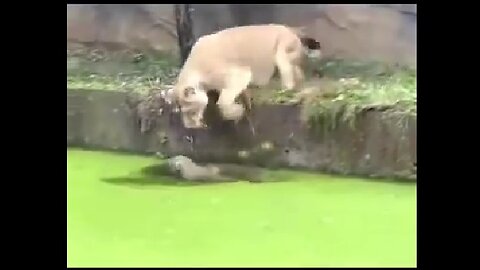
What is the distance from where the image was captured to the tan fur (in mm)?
1151

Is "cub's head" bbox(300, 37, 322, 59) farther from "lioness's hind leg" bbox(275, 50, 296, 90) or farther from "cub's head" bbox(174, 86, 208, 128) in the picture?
"cub's head" bbox(174, 86, 208, 128)

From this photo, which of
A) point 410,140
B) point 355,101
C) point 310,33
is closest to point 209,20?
point 310,33

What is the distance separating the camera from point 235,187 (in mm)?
1145

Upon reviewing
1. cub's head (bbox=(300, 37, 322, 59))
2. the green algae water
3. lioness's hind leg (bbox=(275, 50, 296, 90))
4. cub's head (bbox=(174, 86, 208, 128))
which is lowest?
the green algae water

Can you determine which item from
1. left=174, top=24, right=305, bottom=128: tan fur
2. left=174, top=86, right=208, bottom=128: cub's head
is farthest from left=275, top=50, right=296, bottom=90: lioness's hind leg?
left=174, top=86, right=208, bottom=128: cub's head

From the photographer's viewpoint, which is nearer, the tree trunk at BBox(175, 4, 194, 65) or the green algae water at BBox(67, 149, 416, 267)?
the green algae water at BBox(67, 149, 416, 267)

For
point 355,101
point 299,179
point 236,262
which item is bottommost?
point 236,262

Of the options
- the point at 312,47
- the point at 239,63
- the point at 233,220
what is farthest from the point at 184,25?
the point at 233,220

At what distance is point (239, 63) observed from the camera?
1159 millimetres

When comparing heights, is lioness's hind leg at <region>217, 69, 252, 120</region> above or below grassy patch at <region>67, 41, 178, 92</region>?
below

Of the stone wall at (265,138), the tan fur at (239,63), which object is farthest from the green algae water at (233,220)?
the tan fur at (239,63)

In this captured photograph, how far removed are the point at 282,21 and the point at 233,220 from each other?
34 cm

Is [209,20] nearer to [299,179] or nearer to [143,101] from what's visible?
[143,101]

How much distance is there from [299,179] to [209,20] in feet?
0.99
